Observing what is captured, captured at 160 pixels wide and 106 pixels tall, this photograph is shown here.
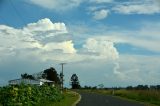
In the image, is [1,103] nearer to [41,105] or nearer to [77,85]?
[41,105]

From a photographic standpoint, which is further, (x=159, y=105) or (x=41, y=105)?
(x=159, y=105)

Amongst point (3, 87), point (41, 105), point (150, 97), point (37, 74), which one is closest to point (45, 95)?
point (41, 105)

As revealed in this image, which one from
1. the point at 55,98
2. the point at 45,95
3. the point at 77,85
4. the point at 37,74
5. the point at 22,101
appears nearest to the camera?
the point at 22,101

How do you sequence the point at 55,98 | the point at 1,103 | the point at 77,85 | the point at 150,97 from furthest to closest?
the point at 77,85
the point at 150,97
the point at 55,98
the point at 1,103

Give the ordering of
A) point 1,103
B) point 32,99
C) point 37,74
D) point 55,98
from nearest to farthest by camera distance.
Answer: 1. point 1,103
2. point 32,99
3. point 55,98
4. point 37,74

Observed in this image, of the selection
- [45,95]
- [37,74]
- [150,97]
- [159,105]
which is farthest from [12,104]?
[37,74]

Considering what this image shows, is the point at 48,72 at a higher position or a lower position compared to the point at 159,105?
higher

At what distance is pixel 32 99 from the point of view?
3466cm

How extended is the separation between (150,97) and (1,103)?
3422 cm

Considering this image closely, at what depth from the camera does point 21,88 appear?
103 feet

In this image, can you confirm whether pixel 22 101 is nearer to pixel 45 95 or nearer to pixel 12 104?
pixel 12 104

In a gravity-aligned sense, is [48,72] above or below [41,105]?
above

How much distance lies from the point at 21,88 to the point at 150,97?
30879 millimetres

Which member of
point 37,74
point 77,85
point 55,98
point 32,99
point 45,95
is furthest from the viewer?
point 77,85
